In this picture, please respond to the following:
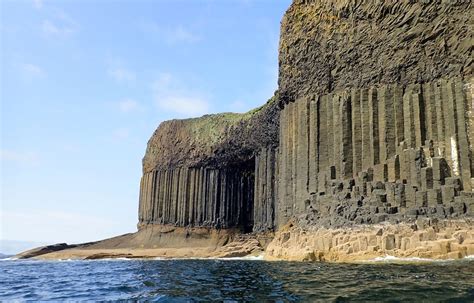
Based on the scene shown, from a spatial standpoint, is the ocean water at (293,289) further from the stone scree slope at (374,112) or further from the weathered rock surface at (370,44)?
the weathered rock surface at (370,44)

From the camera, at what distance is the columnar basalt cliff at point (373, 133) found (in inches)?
1019

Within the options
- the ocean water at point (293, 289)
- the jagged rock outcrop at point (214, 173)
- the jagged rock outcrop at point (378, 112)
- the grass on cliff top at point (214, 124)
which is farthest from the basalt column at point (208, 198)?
the ocean water at point (293, 289)

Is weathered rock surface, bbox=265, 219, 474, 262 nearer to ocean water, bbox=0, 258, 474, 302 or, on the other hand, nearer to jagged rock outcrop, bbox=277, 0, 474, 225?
jagged rock outcrop, bbox=277, 0, 474, 225

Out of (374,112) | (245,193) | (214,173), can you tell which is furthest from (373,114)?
(214,173)

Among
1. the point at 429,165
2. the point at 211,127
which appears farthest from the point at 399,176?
the point at 211,127

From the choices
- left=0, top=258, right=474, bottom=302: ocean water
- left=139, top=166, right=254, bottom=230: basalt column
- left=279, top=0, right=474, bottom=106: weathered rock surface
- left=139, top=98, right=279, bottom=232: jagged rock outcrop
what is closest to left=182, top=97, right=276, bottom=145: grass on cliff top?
left=139, top=98, right=279, bottom=232: jagged rock outcrop

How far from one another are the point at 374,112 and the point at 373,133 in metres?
1.28

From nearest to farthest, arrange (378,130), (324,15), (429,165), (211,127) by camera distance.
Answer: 1. (429,165)
2. (378,130)
3. (324,15)
4. (211,127)

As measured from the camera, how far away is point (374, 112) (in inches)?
1222

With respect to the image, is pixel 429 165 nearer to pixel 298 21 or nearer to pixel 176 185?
pixel 298 21

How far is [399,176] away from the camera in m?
28.2

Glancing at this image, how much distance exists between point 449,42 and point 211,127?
108ft

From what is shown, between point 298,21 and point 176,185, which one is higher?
point 298,21

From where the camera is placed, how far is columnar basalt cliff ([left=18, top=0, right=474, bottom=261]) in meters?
25.9
